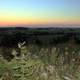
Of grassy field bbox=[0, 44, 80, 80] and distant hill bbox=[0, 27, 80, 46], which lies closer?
grassy field bbox=[0, 44, 80, 80]

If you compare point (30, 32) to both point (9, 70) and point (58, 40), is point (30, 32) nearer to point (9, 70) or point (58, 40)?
point (58, 40)

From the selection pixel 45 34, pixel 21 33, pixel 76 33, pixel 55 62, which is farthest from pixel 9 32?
pixel 55 62

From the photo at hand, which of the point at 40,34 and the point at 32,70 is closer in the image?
the point at 32,70

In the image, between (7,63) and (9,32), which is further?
(9,32)

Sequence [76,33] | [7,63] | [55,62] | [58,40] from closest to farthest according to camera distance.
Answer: [7,63], [55,62], [58,40], [76,33]

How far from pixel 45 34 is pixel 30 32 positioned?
0.48m

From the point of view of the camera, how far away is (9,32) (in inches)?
359

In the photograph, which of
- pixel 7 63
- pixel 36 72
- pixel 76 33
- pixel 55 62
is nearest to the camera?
pixel 36 72

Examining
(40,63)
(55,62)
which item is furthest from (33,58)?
(55,62)

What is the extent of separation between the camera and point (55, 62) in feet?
13.5

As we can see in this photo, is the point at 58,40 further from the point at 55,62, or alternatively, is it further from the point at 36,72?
the point at 36,72

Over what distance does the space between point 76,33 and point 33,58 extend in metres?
5.81

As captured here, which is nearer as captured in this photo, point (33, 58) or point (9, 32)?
point (33, 58)

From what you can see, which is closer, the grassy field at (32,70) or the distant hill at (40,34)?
the grassy field at (32,70)
